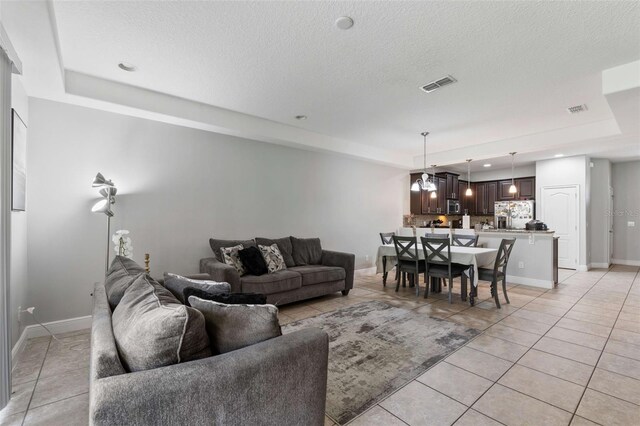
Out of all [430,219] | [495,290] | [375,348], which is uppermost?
[430,219]

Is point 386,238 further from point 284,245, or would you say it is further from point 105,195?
point 105,195

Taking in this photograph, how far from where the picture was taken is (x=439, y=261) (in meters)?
4.52

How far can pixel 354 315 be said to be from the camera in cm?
377

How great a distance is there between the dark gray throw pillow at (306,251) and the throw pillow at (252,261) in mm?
842

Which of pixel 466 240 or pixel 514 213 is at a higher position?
pixel 514 213

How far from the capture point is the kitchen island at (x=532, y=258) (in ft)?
17.2

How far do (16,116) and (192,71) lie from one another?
158 cm

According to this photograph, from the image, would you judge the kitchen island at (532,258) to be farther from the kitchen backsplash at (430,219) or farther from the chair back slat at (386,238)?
the kitchen backsplash at (430,219)

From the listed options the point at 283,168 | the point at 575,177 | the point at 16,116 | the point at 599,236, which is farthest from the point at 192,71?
the point at 599,236

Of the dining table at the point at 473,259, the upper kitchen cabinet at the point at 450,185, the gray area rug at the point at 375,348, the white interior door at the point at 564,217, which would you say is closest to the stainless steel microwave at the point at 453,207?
the upper kitchen cabinet at the point at 450,185

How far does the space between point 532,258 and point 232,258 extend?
17.4ft

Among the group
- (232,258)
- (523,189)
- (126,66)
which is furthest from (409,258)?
(523,189)

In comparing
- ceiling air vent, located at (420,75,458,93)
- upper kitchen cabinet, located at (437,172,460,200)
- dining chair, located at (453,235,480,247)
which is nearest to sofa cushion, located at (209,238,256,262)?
ceiling air vent, located at (420,75,458,93)

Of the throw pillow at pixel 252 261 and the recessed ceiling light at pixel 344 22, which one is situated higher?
the recessed ceiling light at pixel 344 22
